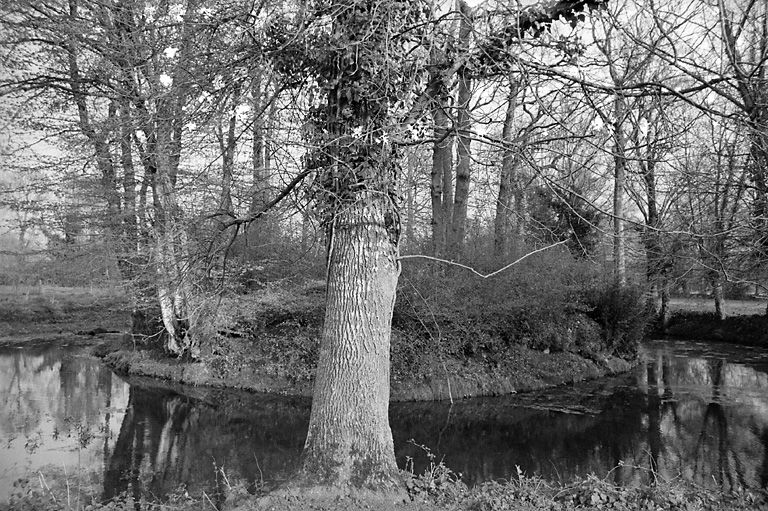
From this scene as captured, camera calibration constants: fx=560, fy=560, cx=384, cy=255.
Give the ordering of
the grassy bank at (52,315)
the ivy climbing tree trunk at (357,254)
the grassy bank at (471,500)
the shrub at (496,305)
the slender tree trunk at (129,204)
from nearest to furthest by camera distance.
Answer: the grassy bank at (471,500)
the ivy climbing tree trunk at (357,254)
the slender tree trunk at (129,204)
the shrub at (496,305)
the grassy bank at (52,315)

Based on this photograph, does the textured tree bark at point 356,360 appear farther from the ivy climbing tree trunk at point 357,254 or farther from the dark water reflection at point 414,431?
the dark water reflection at point 414,431

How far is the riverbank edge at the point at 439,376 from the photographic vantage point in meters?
12.0

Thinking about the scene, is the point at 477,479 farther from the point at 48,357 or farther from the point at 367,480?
the point at 48,357

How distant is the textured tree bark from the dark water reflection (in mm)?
675

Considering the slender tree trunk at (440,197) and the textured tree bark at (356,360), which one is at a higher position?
the slender tree trunk at (440,197)

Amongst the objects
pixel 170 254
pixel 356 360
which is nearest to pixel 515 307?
pixel 170 254

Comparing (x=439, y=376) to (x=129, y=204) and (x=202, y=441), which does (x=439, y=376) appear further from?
(x=129, y=204)

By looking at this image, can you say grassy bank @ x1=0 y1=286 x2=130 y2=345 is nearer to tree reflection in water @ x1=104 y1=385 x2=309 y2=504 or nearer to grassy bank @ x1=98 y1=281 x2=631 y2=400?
grassy bank @ x1=98 y1=281 x2=631 y2=400

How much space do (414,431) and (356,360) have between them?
17.5ft

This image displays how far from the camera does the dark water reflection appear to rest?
281 inches

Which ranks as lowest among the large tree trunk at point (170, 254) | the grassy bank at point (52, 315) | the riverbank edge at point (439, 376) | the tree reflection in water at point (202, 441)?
the tree reflection in water at point (202, 441)

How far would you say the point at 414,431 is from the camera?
941cm

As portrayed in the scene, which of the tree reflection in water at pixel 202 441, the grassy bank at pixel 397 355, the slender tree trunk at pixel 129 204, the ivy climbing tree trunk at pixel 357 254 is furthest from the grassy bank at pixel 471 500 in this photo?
the slender tree trunk at pixel 129 204

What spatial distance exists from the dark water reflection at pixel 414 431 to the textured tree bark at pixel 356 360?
0.67m
